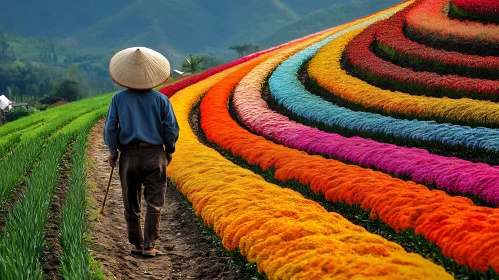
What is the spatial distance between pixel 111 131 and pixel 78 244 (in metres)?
1.94

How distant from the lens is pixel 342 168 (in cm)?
1006

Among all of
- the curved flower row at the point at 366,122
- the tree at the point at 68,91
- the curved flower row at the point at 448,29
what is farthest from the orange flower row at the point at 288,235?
the tree at the point at 68,91

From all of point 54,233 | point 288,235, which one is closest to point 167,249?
point 54,233

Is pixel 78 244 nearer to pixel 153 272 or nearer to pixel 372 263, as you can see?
pixel 153 272

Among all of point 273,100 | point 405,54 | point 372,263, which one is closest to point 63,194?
point 372,263

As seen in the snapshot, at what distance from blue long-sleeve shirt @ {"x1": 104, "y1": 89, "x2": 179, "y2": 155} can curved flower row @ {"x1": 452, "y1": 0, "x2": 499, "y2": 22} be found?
68.2 feet

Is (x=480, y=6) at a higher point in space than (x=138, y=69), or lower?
lower

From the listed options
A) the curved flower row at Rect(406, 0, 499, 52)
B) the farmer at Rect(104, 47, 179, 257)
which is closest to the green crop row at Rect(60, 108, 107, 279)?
the farmer at Rect(104, 47, 179, 257)

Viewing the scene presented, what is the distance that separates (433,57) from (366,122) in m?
7.10

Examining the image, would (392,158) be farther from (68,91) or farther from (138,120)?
(68,91)

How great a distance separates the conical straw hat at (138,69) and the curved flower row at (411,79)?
10.6m

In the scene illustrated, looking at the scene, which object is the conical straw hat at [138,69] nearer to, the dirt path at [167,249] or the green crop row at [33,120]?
the dirt path at [167,249]

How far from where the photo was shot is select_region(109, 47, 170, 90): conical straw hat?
→ 7.62 meters

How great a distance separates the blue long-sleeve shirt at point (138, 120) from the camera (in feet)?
24.8
